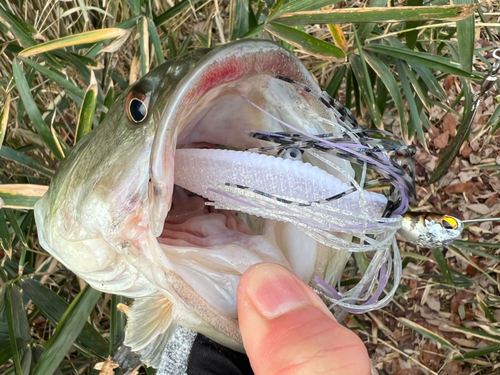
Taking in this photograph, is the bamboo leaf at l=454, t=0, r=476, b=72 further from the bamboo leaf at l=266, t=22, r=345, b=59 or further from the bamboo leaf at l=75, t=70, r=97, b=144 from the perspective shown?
the bamboo leaf at l=75, t=70, r=97, b=144

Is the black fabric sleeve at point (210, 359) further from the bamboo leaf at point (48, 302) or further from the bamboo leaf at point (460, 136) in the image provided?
the bamboo leaf at point (460, 136)

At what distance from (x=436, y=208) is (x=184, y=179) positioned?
1.54 m

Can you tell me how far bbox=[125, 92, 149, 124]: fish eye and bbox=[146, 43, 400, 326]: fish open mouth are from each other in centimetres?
5

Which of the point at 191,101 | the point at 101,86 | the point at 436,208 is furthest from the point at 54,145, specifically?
the point at 436,208

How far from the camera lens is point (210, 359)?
613 mm

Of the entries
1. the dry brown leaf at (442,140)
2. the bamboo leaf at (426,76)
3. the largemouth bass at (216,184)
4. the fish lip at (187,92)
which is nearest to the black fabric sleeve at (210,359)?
the largemouth bass at (216,184)

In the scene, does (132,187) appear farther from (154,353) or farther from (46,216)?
(154,353)

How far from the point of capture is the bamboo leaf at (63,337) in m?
0.82

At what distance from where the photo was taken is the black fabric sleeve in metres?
0.61

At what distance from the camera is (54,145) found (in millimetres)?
920

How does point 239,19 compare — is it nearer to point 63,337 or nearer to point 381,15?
point 381,15

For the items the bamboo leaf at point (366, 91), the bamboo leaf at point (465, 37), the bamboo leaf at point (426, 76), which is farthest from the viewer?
the bamboo leaf at point (426, 76)

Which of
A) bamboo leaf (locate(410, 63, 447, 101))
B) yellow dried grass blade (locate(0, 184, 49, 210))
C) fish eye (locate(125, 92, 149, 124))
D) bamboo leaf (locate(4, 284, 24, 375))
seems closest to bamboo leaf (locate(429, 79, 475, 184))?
bamboo leaf (locate(410, 63, 447, 101))

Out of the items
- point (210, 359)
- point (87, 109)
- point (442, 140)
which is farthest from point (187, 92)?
point (442, 140)
